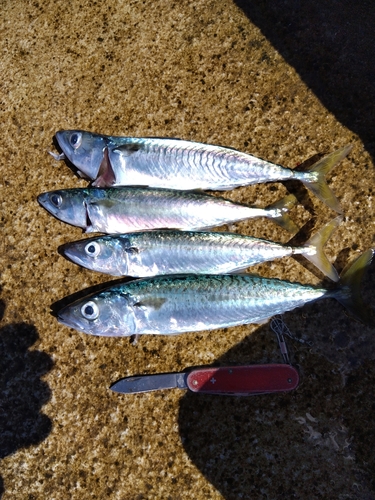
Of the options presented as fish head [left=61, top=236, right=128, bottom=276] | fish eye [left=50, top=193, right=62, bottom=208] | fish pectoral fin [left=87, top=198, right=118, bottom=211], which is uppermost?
fish pectoral fin [left=87, top=198, right=118, bottom=211]

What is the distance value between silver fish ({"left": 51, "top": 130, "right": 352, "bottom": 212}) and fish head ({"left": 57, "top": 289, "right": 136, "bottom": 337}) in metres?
0.81

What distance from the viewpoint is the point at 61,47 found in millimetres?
3455

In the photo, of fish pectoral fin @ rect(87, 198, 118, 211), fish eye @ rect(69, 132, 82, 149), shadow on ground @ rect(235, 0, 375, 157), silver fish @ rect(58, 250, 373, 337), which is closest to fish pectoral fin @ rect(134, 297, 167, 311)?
silver fish @ rect(58, 250, 373, 337)

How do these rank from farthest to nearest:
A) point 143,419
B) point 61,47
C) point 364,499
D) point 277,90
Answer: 1. point 61,47
2. point 277,90
3. point 143,419
4. point 364,499

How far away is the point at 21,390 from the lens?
2.95m

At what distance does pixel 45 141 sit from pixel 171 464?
245 centimetres

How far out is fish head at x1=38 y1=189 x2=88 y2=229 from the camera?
2.91m

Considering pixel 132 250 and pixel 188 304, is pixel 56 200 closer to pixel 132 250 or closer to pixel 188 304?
pixel 132 250

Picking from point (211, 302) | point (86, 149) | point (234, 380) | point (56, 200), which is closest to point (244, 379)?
point (234, 380)

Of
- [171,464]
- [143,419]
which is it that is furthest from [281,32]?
[171,464]

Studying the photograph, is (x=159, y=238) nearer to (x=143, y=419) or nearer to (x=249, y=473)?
(x=143, y=419)

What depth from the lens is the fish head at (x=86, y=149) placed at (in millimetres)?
2990

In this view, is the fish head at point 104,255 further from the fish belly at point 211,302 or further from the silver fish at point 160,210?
the fish belly at point 211,302

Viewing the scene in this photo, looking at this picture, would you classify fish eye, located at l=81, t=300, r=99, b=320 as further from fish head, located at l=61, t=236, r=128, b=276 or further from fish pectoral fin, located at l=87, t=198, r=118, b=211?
fish pectoral fin, located at l=87, t=198, r=118, b=211
